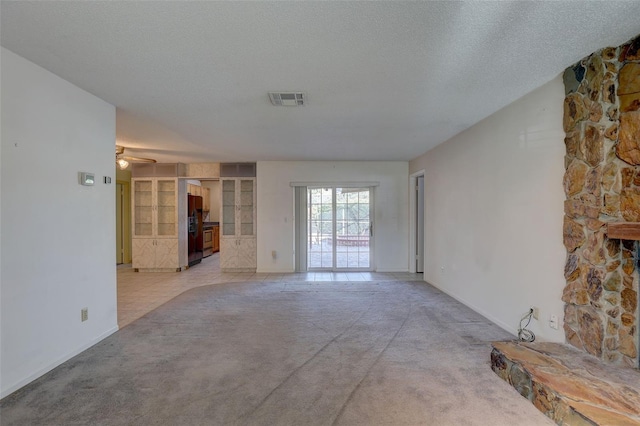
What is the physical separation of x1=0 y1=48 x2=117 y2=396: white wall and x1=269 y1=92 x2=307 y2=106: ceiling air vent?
5.90 feet

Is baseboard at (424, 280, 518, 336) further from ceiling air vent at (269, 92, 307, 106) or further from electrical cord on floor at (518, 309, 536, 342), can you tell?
ceiling air vent at (269, 92, 307, 106)

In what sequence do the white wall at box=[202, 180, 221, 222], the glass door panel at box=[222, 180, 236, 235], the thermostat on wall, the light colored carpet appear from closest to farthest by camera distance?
1. the light colored carpet
2. the thermostat on wall
3. the glass door panel at box=[222, 180, 236, 235]
4. the white wall at box=[202, 180, 221, 222]

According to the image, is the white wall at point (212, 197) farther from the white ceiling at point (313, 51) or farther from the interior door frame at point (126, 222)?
the white ceiling at point (313, 51)

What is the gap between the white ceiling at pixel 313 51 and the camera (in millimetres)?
1675

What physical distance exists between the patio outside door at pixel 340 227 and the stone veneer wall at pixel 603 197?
417 cm

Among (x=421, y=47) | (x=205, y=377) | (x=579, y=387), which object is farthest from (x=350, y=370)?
(x=421, y=47)

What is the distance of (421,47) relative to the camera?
201 centimetres

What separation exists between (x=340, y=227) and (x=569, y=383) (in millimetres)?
4741

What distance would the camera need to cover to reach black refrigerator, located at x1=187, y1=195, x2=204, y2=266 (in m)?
7.07

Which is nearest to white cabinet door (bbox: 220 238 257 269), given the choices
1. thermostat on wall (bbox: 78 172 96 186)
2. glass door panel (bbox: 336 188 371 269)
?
glass door panel (bbox: 336 188 371 269)

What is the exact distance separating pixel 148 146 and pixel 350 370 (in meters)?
4.71

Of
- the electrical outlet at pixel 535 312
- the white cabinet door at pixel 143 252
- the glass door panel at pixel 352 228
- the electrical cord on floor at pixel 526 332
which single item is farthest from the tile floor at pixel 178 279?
the electrical outlet at pixel 535 312

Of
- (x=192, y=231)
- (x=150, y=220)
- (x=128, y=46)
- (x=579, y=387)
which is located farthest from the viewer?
(x=192, y=231)

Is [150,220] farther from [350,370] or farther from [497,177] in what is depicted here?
[497,177]
